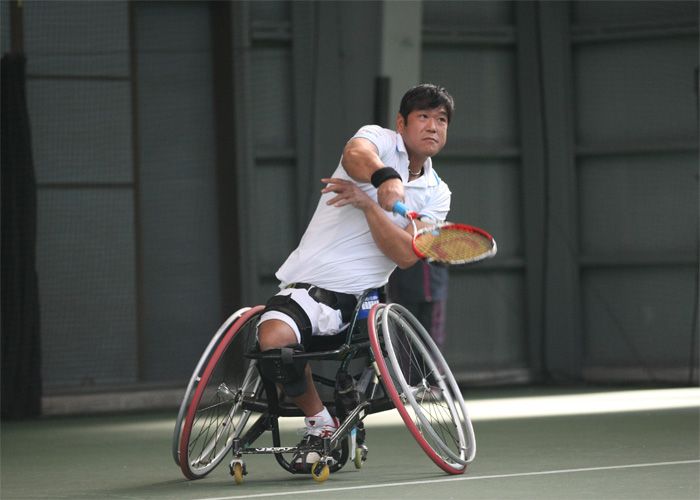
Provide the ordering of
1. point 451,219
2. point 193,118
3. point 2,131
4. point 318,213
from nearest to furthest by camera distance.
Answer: point 318,213
point 2,131
point 193,118
point 451,219

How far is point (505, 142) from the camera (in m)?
8.86

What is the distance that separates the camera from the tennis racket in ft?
11.9

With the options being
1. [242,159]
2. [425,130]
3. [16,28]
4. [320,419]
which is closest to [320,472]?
[320,419]

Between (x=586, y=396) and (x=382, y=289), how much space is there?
12.2ft

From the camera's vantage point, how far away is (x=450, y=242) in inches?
146

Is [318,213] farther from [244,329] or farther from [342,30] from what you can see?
[342,30]

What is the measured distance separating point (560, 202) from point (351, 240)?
4856 millimetres

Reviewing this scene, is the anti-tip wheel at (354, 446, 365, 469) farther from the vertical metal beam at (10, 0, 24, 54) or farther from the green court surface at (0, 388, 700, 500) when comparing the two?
the vertical metal beam at (10, 0, 24, 54)

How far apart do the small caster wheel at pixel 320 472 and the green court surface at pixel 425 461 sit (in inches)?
1.7

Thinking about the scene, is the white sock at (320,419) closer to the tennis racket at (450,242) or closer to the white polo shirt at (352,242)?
the white polo shirt at (352,242)

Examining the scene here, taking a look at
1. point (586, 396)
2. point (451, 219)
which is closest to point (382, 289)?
point (586, 396)

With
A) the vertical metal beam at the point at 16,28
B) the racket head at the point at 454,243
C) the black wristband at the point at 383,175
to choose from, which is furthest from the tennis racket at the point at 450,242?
the vertical metal beam at the point at 16,28

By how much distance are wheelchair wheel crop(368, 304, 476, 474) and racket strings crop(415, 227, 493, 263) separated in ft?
1.09

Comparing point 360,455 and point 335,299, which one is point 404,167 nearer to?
point 335,299
